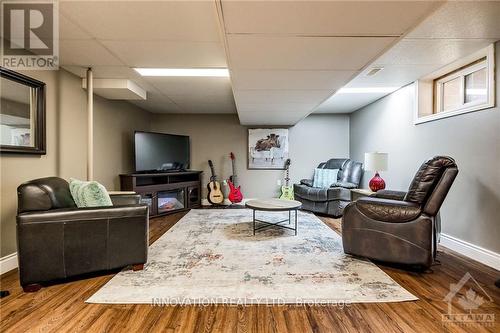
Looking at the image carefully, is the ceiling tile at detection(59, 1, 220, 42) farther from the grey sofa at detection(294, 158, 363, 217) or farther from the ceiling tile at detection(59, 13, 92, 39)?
the grey sofa at detection(294, 158, 363, 217)

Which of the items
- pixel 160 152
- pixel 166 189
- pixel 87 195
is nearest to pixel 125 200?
pixel 87 195

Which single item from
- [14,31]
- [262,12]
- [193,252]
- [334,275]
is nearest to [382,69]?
[262,12]

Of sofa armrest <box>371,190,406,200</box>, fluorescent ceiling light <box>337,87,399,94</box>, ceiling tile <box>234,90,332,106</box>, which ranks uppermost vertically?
fluorescent ceiling light <box>337,87,399,94</box>

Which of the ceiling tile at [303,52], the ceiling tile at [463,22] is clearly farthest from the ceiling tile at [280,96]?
the ceiling tile at [463,22]

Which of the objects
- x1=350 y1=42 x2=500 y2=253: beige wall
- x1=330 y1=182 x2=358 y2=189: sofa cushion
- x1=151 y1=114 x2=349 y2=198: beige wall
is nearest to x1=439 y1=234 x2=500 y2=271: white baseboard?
x1=350 y1=42 x2=500 y2=253: beige wall

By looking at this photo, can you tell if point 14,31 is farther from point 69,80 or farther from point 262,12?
point 262,12

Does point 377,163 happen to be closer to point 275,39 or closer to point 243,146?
point 275,39

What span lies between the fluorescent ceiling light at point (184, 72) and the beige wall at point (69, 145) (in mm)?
917

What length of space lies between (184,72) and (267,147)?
3216mm

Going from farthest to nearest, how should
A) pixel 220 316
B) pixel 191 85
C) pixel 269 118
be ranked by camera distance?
pixel 269 118 → pixel 191 85 → pixel 220 316

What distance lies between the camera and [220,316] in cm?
164

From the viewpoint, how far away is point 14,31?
2234 mm

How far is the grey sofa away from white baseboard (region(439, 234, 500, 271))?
147 centimetres

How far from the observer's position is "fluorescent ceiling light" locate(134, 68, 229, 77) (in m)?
3.13
